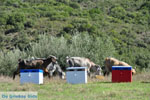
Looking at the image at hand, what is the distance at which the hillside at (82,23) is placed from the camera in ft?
180

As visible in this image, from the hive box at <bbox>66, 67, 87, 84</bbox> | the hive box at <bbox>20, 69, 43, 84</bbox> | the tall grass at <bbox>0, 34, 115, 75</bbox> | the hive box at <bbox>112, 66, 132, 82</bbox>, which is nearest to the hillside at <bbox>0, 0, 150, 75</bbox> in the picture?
the tall grass at <bbox>0, 34, 115, 75</bbox>

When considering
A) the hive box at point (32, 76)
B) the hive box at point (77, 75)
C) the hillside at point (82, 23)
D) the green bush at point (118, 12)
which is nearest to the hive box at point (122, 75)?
the hive box at point (77, 75)

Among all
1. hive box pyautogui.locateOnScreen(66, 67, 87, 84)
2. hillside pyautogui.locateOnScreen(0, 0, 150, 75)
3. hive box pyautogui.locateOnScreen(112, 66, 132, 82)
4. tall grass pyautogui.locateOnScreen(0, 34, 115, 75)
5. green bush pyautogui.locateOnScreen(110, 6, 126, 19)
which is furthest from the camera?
green bush pyautogui.locateOnScreen(110, 6, 126, 19)

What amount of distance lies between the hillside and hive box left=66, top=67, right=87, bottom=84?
61.8 ft

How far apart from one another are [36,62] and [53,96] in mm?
9717

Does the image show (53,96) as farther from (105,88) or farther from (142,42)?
(142,42)

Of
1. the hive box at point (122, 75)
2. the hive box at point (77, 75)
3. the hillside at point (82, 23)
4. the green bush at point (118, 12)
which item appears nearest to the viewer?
the hive box at point (77, 75)

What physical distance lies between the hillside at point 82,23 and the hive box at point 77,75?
61.8 ft

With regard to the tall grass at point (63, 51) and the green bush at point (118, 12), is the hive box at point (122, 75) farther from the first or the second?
the green bush at point (118, 12)

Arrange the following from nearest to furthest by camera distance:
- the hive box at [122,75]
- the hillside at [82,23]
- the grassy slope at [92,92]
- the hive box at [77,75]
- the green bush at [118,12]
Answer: the grassy slope at [92,92] < the hive box at [77,75] < the hive box at [122,75] < the hillside at [82,23] < the green bush at [118,12]

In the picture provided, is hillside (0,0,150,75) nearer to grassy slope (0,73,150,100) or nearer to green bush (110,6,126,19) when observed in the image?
green bush (110,6,126,19)

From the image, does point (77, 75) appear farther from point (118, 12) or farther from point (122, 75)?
point (118, 12)

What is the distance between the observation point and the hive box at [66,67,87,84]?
20.0 metres

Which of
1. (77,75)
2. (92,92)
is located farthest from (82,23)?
(92,92)
